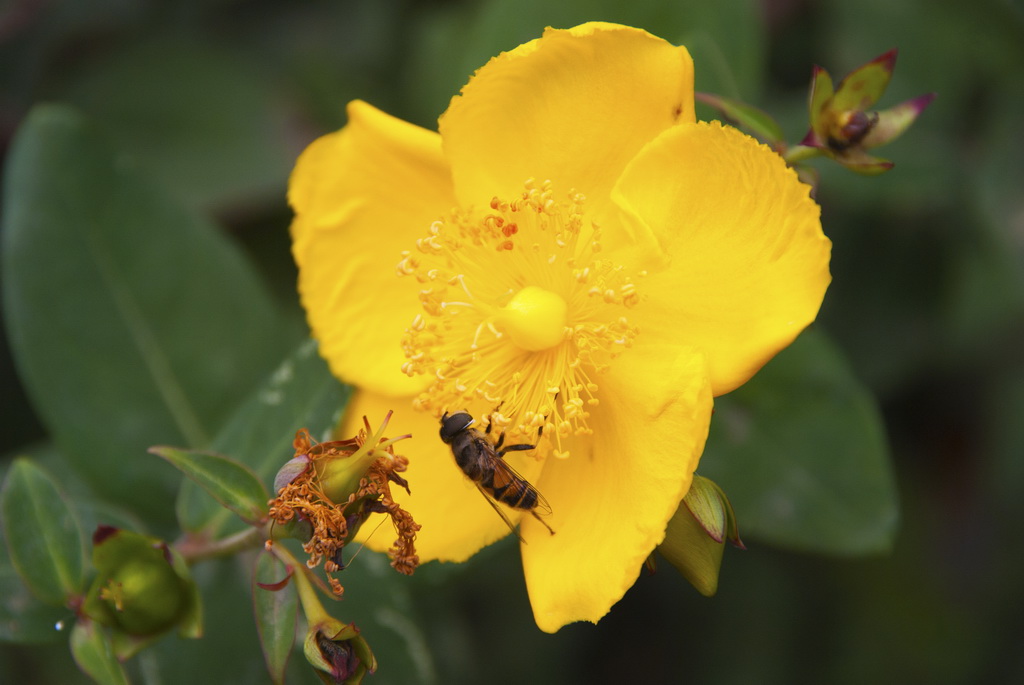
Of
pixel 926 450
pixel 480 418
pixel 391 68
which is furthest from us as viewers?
pixel 391 68

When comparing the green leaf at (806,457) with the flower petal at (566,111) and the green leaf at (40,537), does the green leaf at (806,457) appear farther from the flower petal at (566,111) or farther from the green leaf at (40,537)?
the green leaf at (40,537)

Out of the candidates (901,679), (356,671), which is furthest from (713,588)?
(901,679)

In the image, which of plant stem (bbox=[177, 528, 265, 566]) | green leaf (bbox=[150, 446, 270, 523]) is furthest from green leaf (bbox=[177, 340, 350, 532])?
green leaf (bbox=[150, 446, 270, 523])

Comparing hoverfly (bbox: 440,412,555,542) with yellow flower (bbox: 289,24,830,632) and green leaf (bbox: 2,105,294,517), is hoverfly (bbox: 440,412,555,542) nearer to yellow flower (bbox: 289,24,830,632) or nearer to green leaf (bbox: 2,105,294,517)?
yellow flower (bbox: 289,24,830,632)

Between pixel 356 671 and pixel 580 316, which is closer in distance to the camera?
pixel 356 671

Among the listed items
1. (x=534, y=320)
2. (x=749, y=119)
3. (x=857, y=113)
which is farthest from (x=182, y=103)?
(x=857, y=113)

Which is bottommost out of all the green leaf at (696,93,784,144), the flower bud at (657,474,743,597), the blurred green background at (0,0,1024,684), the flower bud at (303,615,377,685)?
the blurred green background at (0,0,1024,684)

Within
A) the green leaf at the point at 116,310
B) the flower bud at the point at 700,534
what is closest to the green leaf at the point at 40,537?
the green leaf at the point at 116,310

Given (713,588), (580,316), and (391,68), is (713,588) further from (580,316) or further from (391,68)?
(391,68)
